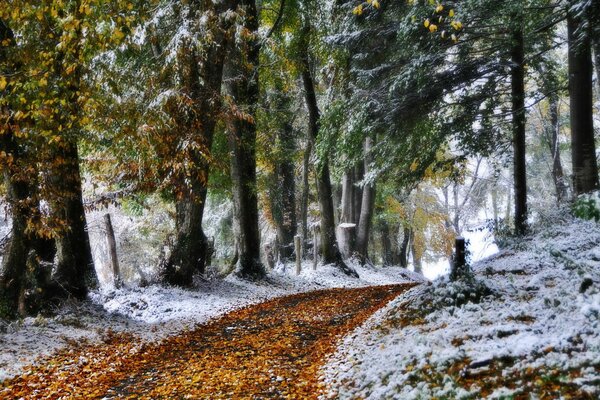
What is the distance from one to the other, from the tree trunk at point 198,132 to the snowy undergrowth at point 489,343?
206 inches

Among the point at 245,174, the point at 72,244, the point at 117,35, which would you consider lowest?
the point at 72,244

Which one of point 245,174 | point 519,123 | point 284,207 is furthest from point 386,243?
point 519,123

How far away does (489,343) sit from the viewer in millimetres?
4238

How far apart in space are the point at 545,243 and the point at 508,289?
372 centimetres

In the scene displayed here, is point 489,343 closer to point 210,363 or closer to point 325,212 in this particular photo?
point 210,363

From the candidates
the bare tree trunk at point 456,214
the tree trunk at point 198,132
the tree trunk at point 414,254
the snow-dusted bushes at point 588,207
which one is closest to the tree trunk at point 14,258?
the tree trunk at point 198,132

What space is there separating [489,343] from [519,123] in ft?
27.7

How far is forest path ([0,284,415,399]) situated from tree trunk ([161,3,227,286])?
2665 millimetres

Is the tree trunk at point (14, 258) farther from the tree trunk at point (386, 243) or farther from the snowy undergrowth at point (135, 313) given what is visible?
the tree trunk at point (386, 243)

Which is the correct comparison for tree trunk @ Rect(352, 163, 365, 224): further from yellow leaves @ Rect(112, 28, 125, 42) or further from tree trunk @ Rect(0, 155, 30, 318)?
yellow leaves @ Rect(112, 28, 125, 42)

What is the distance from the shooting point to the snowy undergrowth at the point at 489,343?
3.47 m

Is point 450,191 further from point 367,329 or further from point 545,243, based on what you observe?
point 367,329

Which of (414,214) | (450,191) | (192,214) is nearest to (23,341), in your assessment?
(192,214)

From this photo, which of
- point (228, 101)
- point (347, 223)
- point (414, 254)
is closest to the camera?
point (228, 101)
